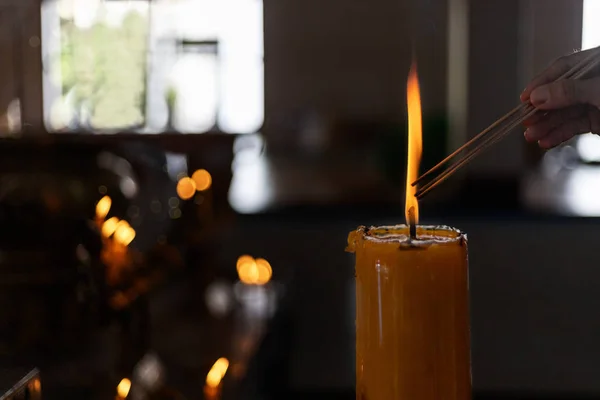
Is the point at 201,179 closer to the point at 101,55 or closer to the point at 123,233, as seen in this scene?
the point at 123,233

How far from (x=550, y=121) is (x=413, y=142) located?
20 cm

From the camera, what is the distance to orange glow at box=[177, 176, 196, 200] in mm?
1569

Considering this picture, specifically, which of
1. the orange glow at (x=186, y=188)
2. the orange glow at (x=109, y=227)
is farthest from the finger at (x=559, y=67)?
the orange glow at (x=186, y=188)

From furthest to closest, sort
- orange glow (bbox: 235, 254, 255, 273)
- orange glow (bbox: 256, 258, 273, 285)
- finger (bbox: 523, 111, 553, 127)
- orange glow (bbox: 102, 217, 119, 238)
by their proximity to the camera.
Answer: orange glow (bbox: 235, 254, 255, 273)
orange glow (bbox: 256, 258, 273, 285)
orange glow (bbox: 102, 217, 119, 238)
finger (bbox: 523, 111, 553, 127)

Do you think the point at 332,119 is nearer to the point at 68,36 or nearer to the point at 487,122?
the point at 487,122

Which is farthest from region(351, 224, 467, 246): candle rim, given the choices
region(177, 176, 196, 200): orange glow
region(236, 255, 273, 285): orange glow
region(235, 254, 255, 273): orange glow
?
region(235, 254, 255, 273): orange glow

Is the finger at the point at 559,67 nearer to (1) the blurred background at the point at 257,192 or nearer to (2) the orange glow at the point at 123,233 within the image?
(1) the blurred background at the point at 257,192

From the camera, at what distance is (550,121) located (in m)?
0.60

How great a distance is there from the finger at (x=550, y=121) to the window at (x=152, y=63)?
18.6 ft

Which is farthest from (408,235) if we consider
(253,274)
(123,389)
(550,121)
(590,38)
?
(590,38)

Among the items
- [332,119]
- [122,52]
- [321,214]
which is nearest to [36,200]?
[321,214]

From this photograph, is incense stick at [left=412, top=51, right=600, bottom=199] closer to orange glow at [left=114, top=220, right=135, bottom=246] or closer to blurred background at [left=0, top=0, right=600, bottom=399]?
blurred background at [left=0, top=0, right=600, bottom=399]

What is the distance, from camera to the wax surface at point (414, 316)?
1.30 ft

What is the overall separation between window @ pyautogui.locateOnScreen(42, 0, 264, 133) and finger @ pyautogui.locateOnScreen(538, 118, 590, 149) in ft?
18.6
